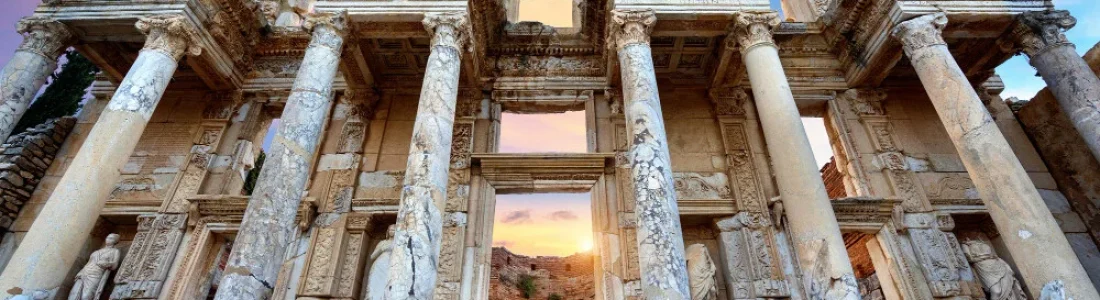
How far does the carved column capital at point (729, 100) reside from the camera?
35.9 feet

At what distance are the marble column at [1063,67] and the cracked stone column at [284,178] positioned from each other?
1178cm

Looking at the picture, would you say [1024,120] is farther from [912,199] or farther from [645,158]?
[645,158]

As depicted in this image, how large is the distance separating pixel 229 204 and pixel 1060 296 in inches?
491

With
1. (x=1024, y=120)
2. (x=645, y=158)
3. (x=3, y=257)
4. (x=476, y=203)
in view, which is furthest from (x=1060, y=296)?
(x=3, y=257)

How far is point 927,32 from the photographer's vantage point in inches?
337

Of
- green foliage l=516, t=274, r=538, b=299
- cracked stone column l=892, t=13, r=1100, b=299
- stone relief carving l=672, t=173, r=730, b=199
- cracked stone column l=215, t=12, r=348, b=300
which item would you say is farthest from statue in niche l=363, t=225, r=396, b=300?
cracked stone column l=892, t=13, r=1100, b=299

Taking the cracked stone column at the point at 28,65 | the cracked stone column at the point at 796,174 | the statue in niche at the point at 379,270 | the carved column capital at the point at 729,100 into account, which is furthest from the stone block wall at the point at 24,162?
the carved column capital at the point at 729,100

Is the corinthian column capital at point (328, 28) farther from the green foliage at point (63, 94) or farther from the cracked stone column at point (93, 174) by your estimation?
the green foliage at point (63, 94)

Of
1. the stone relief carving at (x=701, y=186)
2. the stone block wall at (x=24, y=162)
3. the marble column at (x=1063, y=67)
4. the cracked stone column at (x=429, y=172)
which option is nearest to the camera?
the cracked stone column at (x=429, y=172)

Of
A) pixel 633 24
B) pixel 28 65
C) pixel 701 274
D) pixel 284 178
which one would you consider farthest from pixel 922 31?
pixel 28 65

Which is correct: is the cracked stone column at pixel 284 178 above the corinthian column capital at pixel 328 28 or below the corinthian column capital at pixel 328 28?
below

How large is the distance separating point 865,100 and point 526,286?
10.9 meters

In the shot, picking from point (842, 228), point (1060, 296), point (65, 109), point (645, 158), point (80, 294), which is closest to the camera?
point (1060, 296)

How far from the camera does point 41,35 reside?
8.87 meters
